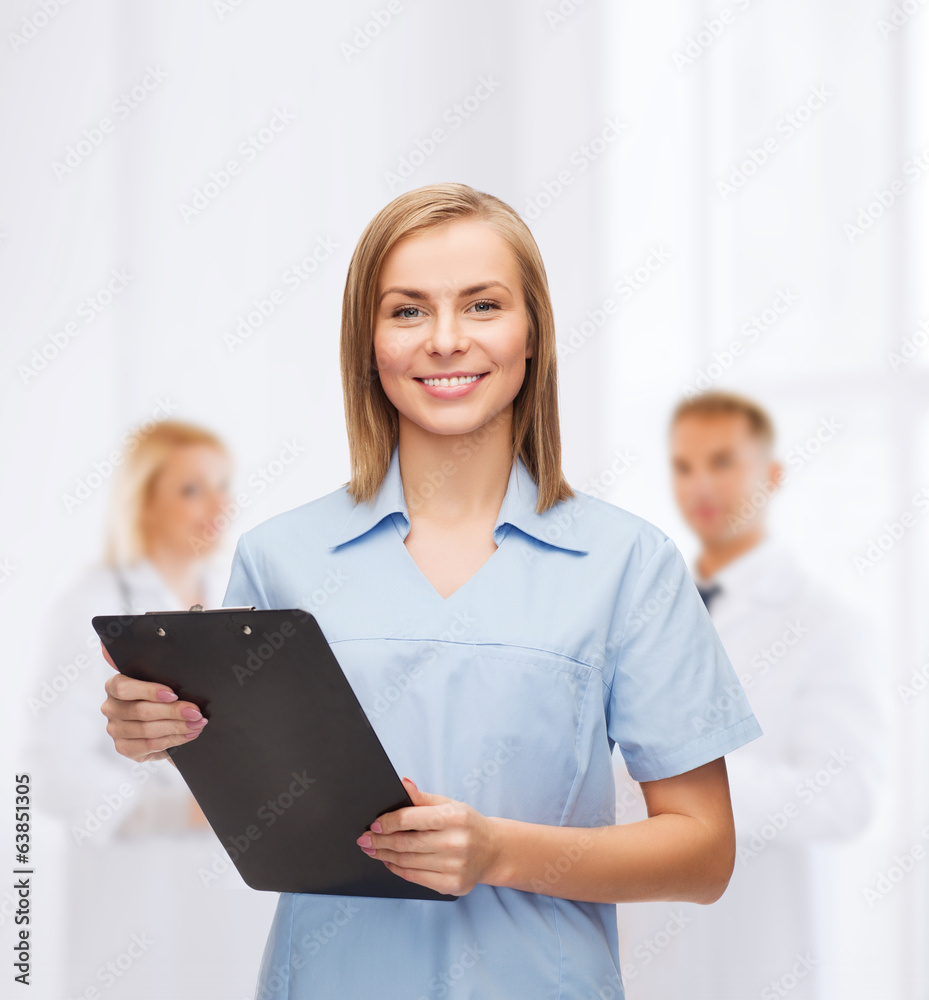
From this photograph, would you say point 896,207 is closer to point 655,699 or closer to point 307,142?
point 307,142

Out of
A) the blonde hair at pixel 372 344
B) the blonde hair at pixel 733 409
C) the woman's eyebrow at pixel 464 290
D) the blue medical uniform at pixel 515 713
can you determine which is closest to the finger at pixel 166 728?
the blue medical uniform at pixel 515 713

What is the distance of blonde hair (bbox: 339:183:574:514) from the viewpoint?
1.19m

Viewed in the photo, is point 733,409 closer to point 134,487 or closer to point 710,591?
point 710,591

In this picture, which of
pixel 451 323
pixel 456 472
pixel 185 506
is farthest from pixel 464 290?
pixel 185 506

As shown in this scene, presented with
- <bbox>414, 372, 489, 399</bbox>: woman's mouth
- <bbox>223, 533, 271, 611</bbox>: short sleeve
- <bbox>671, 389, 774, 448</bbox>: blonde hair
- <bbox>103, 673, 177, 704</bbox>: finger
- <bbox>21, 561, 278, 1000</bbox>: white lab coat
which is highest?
<bbox>671, 389, 774, 448</bbox>: blonde hair

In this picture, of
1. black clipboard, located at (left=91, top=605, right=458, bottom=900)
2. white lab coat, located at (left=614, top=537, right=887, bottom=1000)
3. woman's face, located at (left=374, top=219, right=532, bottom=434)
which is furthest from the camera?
white lab coat, located at (left=614, top=537, right=887, bottom=1000)

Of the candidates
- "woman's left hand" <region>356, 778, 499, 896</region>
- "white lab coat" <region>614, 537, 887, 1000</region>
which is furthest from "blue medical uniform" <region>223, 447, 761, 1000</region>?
"white lab coat" <region>614, 537, 887, 1000</region>

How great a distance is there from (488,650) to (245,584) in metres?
0.31

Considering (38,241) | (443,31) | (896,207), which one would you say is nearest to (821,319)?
(896,207)

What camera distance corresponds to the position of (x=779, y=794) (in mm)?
2949

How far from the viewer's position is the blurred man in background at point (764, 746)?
8.78 feet

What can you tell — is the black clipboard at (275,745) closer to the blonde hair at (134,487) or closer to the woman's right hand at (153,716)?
the woman's right hand at (153,716)

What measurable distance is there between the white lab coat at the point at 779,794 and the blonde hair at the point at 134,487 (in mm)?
1567

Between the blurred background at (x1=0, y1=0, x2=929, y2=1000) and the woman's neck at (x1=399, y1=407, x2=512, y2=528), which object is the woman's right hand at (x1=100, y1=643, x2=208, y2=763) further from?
the blurred background at (x1=0, y1=0, x2=929, y2=1000)
